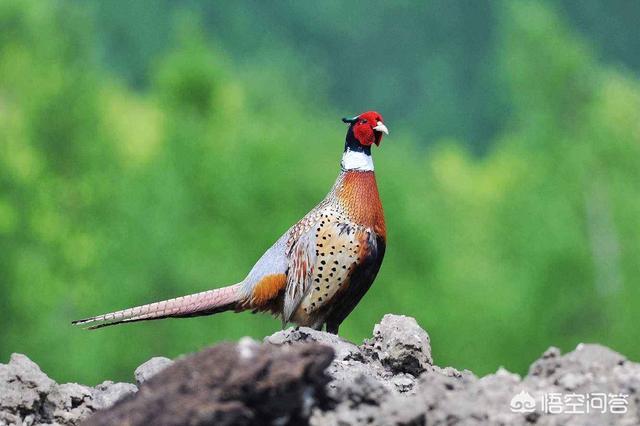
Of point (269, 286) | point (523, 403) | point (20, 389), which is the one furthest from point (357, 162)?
point (523, 403)

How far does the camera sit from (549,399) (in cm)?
637

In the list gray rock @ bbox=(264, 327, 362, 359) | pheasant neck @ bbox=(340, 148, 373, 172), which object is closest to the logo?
gray rock @ bbox=(264, 327, 362, 359)

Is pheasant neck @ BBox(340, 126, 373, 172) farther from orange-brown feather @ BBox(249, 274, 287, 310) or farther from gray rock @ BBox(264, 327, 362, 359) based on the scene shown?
gray rock @ BBox(264, 327, 362, 359)

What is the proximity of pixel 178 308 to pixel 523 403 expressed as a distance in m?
3.49

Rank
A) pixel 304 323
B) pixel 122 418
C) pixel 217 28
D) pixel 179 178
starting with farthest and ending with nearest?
pixel 217 28, pixel 179 178, pixel 304 323, pixel 122 418

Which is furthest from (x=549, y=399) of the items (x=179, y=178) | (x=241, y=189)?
(x=179, y=178)

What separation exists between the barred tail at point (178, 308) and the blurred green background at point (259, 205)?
15.7 m

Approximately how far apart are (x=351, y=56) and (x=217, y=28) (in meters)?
7.23

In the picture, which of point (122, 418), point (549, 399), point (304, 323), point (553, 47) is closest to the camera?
point (122, 418)

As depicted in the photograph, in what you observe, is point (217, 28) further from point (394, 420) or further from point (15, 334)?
point (394, 420)

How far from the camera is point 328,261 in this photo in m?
9.48

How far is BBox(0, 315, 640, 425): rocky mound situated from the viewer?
5.59 m

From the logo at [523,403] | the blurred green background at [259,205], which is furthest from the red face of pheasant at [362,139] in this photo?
the blurred green background at [259,205]

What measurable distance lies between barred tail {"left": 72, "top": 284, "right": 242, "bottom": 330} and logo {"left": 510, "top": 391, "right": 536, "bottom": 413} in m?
3.24
